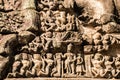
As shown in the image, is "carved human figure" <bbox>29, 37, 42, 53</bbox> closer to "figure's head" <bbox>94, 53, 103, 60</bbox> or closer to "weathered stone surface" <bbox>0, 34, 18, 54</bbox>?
"weathered stone surface" <bbox>0, 34, 18, 54</bbox>

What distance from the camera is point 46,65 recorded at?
4.85 meters

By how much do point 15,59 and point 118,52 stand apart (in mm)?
1367

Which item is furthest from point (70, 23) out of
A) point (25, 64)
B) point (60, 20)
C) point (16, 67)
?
point (16, 67)

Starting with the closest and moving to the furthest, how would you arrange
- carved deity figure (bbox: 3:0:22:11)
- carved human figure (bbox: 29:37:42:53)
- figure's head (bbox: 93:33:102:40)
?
1. carved human figure (bbox: 29:37:42:53)
2. figure's head (bbox: 93:33:102:40)
3. carved deity figure (bbox: 3:0:22:11)

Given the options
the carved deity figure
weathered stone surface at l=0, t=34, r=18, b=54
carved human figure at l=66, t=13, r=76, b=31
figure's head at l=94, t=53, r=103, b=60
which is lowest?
figure's head at l=94, t=53, r=103, b=60

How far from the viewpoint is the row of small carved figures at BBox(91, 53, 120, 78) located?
482 cm

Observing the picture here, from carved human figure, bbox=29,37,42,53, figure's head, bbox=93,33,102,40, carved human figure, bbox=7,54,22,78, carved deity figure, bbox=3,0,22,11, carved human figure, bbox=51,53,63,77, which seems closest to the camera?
carved human figure, bbox=7,54,22,78

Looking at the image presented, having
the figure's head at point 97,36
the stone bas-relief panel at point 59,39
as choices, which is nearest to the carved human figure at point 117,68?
the stone bas-relief panel at point 59,39

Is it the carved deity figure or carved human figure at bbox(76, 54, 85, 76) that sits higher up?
the carved deity figure

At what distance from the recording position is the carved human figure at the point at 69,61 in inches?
191

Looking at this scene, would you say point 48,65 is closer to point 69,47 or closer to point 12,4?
point 69,47

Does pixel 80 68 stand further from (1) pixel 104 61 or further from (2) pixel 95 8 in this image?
(2) pixel 95 8

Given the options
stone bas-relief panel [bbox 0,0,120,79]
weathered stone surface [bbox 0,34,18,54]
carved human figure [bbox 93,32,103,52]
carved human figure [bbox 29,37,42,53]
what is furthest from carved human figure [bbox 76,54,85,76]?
weathered stone surface [bbox 0,34,18,54]

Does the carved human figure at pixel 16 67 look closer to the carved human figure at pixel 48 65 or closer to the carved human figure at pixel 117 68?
the carved human figure at pixel 48 65
